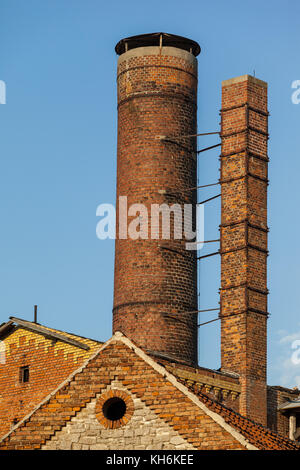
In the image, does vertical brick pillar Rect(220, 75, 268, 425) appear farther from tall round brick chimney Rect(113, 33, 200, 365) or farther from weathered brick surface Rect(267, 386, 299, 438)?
tall round brick chimney Rect(113, 33, 200, 365)

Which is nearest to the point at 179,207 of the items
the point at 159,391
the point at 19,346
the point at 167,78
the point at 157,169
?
the point at 157,169

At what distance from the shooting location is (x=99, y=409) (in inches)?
888

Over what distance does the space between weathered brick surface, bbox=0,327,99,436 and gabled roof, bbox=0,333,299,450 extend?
37.6 feet

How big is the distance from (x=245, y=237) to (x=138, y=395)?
54.9ft

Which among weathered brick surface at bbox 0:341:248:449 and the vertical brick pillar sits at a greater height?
the vertical brick pillar

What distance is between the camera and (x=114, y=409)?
22766mm

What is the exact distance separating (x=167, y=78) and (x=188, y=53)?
58.9 inches

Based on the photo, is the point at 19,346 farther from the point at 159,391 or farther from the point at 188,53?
the point at 159,391

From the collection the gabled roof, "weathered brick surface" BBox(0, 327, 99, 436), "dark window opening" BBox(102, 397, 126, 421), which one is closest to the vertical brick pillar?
"weathered brick surface" BBox(0, 327, 99, 436)

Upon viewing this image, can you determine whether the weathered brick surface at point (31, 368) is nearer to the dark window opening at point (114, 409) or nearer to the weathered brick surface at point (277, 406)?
the weathered brick surface at point (277, 406)

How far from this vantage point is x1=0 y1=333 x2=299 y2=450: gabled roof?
869 inches

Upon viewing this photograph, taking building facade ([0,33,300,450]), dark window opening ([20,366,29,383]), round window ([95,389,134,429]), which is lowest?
round window ([95,389,134,429])

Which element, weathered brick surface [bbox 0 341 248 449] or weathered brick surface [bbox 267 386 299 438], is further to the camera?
weathered brick surface [bbox 267 386 299 438]
